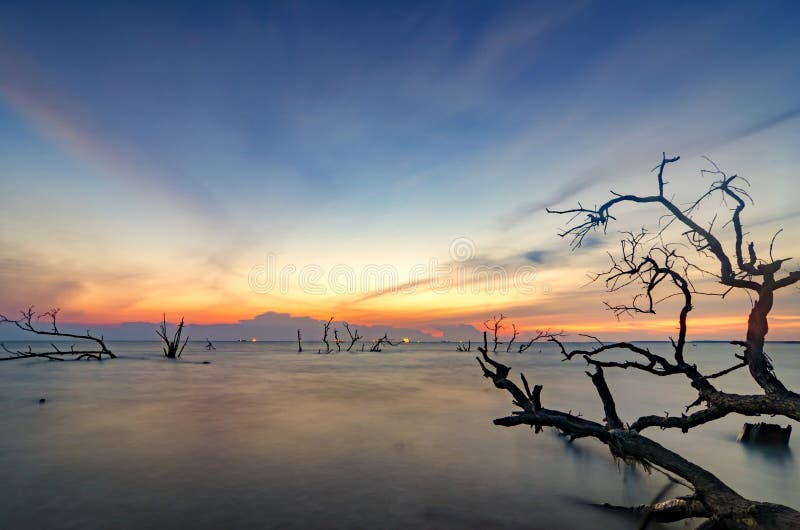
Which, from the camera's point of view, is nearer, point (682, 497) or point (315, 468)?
point (682, 497)

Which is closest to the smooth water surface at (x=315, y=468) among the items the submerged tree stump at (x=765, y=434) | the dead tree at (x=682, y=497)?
the submerged tree stump at (x=765, y=434)

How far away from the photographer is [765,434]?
11.9 metres

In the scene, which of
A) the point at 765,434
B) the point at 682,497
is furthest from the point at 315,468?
the point at 765,434

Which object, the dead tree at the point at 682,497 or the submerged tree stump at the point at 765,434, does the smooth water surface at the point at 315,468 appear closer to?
the submerged tree stump at the point at 765,434

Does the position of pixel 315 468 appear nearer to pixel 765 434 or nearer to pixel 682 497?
pixel 682 497

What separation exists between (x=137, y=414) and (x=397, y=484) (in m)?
11.4

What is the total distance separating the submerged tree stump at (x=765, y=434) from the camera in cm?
1157

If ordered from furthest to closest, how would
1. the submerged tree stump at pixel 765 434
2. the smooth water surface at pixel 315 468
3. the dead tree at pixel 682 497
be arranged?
1. the submerged tree stump at pixel 765 434
2. the smooth water surface at pixel 315 468
3. the dead tree at pixel 682 497

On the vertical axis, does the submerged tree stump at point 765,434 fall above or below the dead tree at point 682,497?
below

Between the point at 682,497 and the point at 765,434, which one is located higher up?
the point at 682,497

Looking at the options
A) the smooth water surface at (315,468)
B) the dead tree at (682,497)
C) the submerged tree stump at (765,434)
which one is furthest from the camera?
the submerged tree stump at (765,434)

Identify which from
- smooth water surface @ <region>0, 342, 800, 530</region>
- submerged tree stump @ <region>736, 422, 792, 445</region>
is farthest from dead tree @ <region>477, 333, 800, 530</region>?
submerged tree stump @ <region>736, 422, 792, 445</region>

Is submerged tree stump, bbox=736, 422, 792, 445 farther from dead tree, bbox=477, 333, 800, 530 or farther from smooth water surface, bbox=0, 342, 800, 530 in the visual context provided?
dead tree, bbox=477, 333, 800, 530

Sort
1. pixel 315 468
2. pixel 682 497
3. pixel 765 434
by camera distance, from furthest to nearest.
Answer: pixel 765 434, pixel 315 468, pixel 682 497
